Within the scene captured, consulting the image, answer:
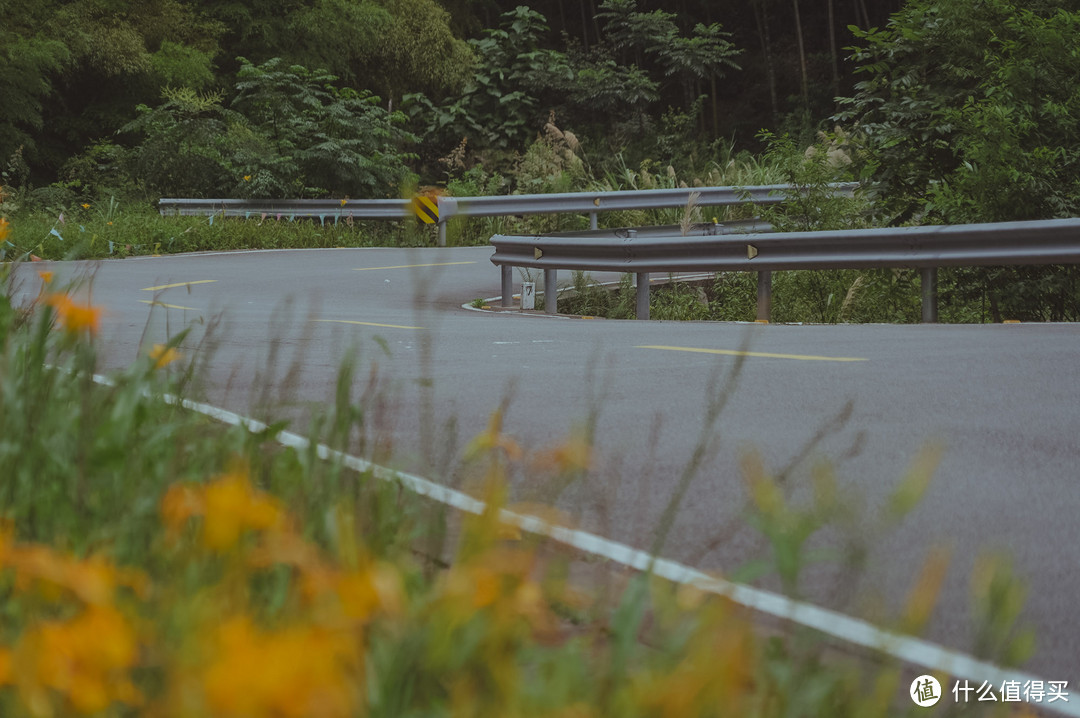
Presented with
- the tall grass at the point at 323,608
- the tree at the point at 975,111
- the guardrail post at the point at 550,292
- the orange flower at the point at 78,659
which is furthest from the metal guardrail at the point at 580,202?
the orange flower at the point at 78,659

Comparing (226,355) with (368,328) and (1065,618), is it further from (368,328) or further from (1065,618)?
(1065,618)

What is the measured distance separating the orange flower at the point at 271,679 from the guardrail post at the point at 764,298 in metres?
11.3

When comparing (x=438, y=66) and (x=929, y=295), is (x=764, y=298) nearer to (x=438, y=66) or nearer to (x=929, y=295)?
(x=929, y=295)

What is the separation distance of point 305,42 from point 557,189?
15.4 meters

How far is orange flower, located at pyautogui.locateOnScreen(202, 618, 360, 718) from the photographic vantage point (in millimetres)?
1095

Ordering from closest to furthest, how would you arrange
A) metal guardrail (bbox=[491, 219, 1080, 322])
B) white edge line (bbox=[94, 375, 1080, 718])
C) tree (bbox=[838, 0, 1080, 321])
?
white edge line (bbox=[94, 375, 1080, 718]), metal guardrail (bbox=[491, 219, 1080, 322]), tree (bbox=[838, 0, 1080, 321])

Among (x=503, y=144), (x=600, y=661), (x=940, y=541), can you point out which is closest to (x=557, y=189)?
(x=503, y=144)

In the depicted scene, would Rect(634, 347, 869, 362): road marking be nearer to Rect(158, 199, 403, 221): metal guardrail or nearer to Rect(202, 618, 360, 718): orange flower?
Rect(202, 618, 360, 718): orange flower

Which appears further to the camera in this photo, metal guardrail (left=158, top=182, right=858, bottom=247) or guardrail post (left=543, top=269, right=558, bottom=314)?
metal guardrail (left=158, top=182, right=858, bottom=247)

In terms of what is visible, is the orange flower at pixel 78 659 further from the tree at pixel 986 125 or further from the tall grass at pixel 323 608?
the tree at pixel 986 125

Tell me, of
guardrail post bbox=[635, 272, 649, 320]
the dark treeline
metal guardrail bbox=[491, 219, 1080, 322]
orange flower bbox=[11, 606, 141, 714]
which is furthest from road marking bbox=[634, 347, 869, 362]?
the dark treeline

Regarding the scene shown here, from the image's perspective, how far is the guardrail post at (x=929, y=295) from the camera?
37.1ft

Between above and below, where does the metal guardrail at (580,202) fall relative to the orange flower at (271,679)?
above

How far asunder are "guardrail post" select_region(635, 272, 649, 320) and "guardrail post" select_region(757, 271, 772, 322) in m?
1.15
